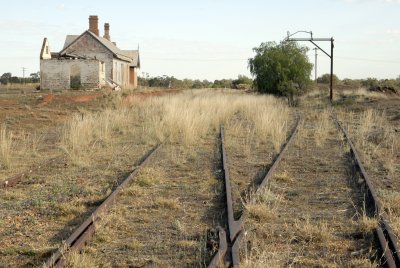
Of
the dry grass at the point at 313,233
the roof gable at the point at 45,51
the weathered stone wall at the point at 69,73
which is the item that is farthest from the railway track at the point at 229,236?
the roof gable at the point at 45,51

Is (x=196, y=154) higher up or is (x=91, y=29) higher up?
(x=91, y=29)

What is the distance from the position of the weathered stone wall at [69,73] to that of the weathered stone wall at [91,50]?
4.55 metres

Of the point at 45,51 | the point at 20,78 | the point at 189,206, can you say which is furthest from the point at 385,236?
the point at 20,78

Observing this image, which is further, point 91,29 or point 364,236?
point 91,29

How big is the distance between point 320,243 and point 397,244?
0.82 meters

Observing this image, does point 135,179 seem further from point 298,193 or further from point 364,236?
point 364,236

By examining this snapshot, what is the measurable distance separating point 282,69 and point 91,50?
17588mm

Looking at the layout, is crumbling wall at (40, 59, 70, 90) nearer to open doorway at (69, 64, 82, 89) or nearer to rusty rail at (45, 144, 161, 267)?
open doorway at (69, 64, 82, 89)

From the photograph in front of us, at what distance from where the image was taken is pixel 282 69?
143 ft

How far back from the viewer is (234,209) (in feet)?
26.1

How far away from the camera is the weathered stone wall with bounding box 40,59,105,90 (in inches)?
1772

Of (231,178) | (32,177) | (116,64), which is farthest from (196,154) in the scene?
(116,64)

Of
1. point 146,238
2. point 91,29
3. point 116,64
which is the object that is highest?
point 91,29

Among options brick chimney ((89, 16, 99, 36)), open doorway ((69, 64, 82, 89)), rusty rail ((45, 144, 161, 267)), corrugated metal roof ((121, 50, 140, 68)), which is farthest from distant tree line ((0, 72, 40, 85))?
rusty rail ((45, 144, 161, 267))
